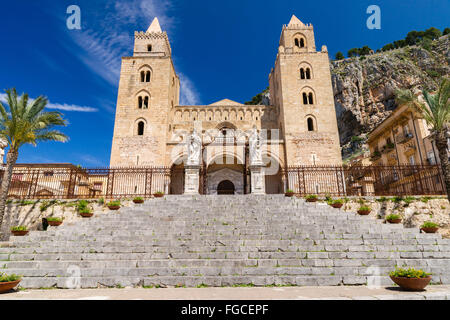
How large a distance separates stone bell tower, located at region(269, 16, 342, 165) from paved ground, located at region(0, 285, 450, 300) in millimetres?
16869

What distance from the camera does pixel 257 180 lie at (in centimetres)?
1335

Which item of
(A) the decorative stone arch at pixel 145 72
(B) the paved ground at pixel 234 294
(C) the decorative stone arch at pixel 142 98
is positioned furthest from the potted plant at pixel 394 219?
(A) the decorative stone arch at pixel 145 72

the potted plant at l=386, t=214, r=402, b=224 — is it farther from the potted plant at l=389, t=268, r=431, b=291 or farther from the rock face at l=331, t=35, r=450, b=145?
the rock face at l=331, t=35, r=450, b=145

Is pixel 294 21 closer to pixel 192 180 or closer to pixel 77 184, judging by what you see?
pixel 192 180

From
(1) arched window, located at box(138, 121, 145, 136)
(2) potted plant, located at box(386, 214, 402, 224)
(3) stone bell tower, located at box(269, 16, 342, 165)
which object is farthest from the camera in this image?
(1) arched window, located at box(138, 121, 145, 136)

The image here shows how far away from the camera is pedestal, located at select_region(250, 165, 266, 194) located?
13.1m

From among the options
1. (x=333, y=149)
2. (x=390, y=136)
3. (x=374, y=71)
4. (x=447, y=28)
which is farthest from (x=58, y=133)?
(x=447, y=28)

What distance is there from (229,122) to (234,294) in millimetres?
21023

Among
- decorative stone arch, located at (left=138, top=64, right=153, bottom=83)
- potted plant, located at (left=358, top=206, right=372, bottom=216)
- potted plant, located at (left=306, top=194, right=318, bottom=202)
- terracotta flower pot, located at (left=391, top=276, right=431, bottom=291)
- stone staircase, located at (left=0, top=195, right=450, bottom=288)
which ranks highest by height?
decorative stone arch, located at (left=138, top=64, right=153, bottom=83)

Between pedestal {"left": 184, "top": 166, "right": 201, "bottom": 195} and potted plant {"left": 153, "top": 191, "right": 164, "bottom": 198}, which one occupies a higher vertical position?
pedestal {"left": 184, "top": 166, "right": 201, "bottom": 195}

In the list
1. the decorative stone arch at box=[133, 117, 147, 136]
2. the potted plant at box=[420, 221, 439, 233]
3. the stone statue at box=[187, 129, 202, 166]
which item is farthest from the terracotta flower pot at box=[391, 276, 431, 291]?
the decorative stone arch at box=[133, 117, 147, 136]

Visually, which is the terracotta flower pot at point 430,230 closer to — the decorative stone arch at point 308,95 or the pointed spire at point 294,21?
the decorative stone arch at point 308,95

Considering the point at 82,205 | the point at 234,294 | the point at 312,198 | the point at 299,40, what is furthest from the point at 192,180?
the point at 299,40
